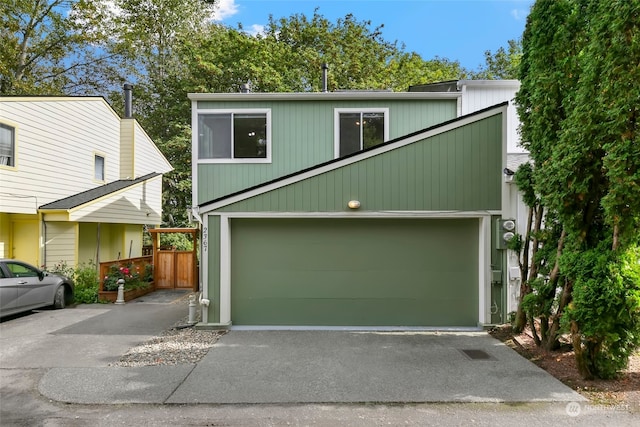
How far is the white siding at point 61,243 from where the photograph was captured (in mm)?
10497

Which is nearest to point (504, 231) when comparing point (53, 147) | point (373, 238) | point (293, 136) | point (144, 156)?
point (373, 238)

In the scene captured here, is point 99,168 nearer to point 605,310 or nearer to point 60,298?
point 60,298

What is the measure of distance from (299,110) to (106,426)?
7.58 m

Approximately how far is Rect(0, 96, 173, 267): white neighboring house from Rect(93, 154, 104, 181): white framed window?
1.5 inches

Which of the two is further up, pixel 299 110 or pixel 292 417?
pixel 299 110

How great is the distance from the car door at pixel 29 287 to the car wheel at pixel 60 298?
0.64 ft

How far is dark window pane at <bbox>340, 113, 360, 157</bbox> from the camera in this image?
9312 millimetres

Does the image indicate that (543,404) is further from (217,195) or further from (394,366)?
(217,195)

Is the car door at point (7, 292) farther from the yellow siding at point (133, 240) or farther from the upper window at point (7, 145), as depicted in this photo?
the yellow siding at point (133, 240)

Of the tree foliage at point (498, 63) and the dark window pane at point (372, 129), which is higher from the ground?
the tree foliage at point (498, 63)

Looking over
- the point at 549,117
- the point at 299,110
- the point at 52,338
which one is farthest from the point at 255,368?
the point at 299,110

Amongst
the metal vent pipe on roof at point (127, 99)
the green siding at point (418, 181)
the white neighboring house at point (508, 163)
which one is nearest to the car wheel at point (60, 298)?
the green siding at point (418, 181)

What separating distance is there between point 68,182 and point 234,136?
6.64 metres

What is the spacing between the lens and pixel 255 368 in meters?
5.03
